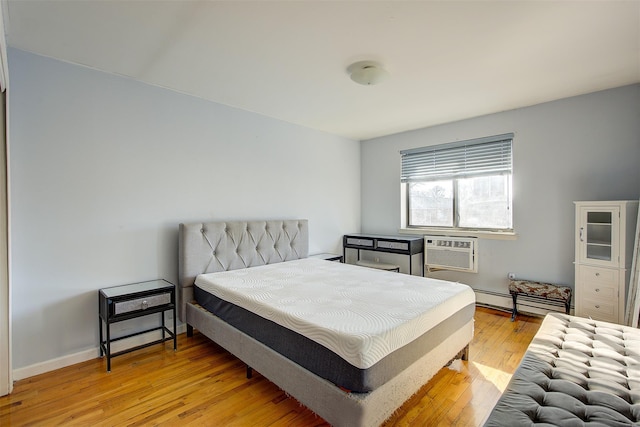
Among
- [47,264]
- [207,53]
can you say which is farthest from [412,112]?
[47,264]

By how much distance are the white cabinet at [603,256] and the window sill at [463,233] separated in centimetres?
70

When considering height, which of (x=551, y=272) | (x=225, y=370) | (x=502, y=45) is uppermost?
(x=502, y=45)

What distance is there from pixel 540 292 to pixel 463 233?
1.06 metres

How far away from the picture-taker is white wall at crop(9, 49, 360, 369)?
2213 millimetres

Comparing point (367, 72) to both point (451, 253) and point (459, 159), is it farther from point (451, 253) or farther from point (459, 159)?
point (451, 253)

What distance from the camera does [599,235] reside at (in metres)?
2.88

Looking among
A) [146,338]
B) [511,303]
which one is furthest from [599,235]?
[146,338]

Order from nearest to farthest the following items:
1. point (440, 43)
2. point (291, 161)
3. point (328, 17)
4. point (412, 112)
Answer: point (328, 17) < point (440, 43) < point (412, 112) < point (291, 161)

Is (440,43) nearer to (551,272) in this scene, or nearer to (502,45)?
(502,45)

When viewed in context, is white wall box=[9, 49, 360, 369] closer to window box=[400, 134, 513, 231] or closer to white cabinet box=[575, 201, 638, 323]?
window box=[400, 134, 513, 231]

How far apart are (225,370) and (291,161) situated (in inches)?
103

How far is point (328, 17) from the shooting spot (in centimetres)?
182

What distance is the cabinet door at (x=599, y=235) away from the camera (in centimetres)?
277

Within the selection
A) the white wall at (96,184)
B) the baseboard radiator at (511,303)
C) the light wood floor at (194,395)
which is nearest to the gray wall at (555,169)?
the baseboard radiator at (511,303)
